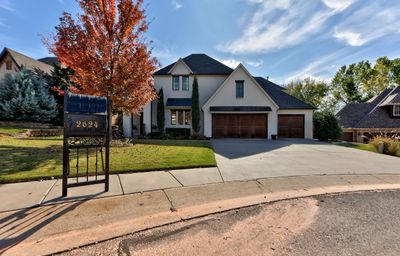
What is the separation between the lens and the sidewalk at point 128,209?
2.93 m

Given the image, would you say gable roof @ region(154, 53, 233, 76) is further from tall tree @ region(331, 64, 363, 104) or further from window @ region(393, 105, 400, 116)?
tall tree @ region(331, 64, 363, 104)

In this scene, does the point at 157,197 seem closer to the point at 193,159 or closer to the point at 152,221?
the point at 152,221

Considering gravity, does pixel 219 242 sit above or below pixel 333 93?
below

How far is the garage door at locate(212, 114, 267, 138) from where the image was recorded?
1883 centimetres

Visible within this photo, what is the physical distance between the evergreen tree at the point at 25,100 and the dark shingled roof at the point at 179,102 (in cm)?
1263

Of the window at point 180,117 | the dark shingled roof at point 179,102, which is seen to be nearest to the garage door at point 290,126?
the dark shingled roof at point 179,102

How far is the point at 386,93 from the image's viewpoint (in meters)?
29.2

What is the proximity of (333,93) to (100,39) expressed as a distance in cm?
5114

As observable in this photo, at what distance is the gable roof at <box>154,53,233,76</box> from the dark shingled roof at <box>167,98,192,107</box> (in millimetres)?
2840

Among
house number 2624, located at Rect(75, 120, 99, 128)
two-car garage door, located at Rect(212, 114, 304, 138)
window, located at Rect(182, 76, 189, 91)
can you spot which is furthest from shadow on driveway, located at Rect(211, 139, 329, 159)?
window, located at Rect(182, 76, 189, 91)

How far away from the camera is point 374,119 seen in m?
25.5

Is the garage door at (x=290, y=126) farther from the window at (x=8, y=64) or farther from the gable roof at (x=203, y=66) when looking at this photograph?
the window at (x=8, y=64)

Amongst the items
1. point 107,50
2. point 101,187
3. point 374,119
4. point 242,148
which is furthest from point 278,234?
point 374,119

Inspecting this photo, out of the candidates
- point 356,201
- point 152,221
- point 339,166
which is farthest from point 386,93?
point 152,221
